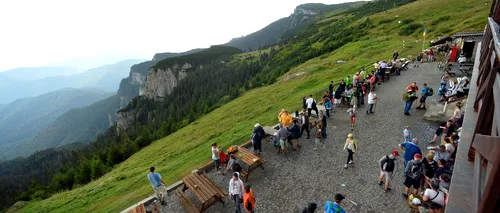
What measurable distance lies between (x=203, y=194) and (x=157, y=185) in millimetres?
2265

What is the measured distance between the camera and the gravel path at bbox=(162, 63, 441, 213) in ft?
33.3

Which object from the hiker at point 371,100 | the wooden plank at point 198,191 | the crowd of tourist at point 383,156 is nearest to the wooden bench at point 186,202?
the wooden plank at point 198,191

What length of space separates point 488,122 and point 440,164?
4579mm

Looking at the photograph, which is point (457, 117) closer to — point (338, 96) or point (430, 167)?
point (430, 167)

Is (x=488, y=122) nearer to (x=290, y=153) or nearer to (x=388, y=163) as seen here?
(x=388, y=163)

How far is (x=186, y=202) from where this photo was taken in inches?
437

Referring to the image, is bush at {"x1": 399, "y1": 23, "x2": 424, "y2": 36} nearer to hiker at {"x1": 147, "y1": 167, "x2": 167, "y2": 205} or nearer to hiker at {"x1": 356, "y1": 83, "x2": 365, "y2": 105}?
hiker at {"x1": 356, "y1": 83, "x2": 365, "y2": 105}

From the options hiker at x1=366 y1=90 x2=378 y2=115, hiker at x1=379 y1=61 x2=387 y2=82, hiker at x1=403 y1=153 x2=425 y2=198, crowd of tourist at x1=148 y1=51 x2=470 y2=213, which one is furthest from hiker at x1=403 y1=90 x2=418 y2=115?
hiker at x1=403 y1=153 x2=425 y2=198

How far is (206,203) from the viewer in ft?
34.4

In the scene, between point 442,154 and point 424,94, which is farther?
point 424,94

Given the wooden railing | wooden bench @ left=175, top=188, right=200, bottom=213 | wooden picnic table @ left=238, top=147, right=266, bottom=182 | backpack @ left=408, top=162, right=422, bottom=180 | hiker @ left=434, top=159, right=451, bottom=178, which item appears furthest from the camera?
wooden picnic table @ left=238, top=147, right=266, bottom=182

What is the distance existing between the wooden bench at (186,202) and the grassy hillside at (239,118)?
4.29 m

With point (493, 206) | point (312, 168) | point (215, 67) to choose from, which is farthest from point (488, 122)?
point (215, 67)

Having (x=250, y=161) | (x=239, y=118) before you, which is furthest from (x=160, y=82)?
(x=250, y=161)
